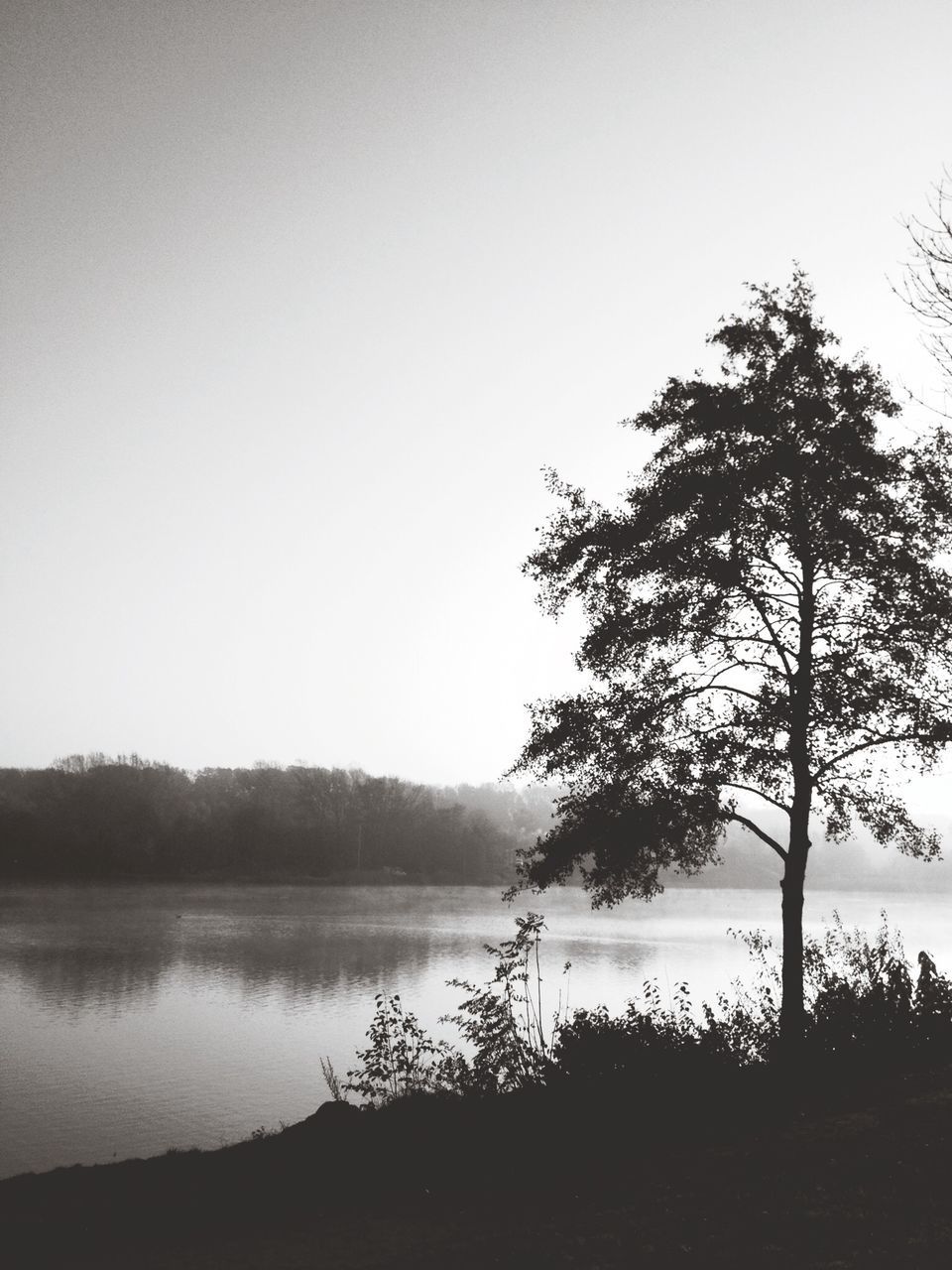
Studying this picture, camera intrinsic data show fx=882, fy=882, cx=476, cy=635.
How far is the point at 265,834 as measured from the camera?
107 meters

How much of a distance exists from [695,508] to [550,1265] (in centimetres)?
1021

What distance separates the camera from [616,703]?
14156 mm

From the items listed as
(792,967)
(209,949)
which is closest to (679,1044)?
(792,967)

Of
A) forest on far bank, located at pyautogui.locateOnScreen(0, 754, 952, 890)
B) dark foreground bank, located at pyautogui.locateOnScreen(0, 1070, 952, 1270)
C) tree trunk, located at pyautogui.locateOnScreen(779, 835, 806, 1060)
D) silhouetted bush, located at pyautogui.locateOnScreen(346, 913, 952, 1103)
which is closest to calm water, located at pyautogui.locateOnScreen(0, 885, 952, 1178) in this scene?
dark foreground bank, located at pyautogui.locateOnScreen(0, 1070, 952, 1270)

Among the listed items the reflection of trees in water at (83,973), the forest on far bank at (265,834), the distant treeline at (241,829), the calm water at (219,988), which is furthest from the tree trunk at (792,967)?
the distant treeline at (241,829)

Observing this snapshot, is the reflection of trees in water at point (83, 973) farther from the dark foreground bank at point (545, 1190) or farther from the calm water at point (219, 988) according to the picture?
the dark foreground bank at point (545, 1190)

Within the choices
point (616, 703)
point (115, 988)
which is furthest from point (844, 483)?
point (115, 988)

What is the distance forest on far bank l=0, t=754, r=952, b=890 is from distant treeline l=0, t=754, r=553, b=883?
0.47 feet

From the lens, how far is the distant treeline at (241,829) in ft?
319

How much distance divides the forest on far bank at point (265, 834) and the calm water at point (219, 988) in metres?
26.8

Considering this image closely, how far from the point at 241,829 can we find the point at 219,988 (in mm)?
76767

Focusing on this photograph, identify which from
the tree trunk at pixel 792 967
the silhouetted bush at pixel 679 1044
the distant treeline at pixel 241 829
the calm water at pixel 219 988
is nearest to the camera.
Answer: the silhouetted bush at pixel 679 1044

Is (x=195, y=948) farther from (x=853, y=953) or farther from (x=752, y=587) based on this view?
(x=752, y=587)

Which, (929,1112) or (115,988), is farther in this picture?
(115,988)
